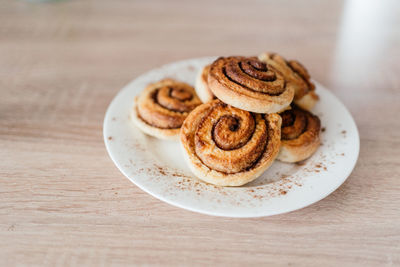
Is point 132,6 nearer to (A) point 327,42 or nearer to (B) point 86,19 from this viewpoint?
(B) point 86,19

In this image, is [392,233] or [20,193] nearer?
[392,233]

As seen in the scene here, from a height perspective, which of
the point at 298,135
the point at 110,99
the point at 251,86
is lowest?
the point at 110,99

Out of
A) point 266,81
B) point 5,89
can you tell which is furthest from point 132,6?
point 266,81

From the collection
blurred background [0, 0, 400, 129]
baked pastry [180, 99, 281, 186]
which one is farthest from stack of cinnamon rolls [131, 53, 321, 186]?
blurred background [0, 0, 400, 129]

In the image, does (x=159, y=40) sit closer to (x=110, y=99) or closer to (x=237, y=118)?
(x=110, y=99)

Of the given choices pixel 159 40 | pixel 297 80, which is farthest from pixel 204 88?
pixel 159 40

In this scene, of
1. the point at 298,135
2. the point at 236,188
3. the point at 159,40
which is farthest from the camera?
the point at 159,40

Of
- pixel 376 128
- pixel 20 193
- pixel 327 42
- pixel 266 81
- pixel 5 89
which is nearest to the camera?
pixel 20 193
